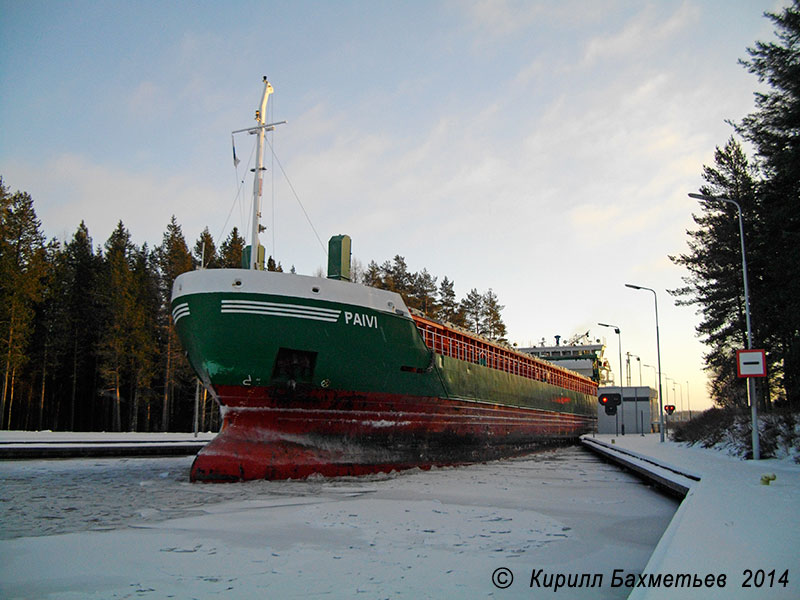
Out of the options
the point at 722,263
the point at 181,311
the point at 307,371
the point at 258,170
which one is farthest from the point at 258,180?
the point at 722,263

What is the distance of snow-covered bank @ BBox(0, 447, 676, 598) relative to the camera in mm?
4738

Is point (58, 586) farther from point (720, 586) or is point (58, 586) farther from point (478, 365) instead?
point (478, 365)

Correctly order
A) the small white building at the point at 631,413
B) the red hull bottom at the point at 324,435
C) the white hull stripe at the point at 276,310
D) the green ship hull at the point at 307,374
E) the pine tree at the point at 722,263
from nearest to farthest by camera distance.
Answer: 1. the red hull bottom at the point at 324,435
2. the green ship hull at the point at 307,374
3. the white hull stripe at the point at 276,310
4. the pine tree at the point at 722,263
5. the small white building at the point at 631,413

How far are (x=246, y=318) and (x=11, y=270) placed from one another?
25758 mm

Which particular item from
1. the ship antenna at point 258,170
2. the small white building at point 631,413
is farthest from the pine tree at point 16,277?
the small white building at point 631,413

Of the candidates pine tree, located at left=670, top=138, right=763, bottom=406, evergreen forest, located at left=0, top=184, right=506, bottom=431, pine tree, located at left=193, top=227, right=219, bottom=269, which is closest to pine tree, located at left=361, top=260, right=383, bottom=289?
evergreen forest, located at left=0, top=184, right=506, bottom=431

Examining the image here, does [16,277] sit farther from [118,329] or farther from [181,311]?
[181,311]

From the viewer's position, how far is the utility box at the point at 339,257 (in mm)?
15191

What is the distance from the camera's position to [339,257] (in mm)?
15320

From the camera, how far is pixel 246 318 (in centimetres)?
1233

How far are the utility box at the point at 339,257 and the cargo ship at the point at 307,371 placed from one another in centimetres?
3

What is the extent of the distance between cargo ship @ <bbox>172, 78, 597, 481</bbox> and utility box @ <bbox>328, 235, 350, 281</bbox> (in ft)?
0.10

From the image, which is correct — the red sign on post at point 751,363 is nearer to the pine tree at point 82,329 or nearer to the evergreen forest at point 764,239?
the evergreen forest at point 764,239

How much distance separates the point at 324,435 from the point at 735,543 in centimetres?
914
